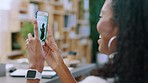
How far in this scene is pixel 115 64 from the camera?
2.79ft

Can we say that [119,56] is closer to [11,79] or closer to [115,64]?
[115,64]

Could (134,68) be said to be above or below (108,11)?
below

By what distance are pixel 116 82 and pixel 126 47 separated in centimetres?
11

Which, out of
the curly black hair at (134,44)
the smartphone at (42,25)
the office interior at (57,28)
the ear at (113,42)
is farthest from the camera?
the office interior at (57,28)

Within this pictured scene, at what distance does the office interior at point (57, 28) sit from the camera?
219 centimetres

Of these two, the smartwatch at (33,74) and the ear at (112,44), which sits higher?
the ear at (112,44)

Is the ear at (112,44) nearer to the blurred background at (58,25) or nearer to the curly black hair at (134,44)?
the curly black hair at (134,44)

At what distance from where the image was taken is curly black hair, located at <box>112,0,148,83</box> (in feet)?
2.69

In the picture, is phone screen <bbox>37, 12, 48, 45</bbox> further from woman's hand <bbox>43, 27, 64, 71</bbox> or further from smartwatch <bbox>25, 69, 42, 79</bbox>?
smartwatch <bbox>25, 69, 42, 79</bbox>

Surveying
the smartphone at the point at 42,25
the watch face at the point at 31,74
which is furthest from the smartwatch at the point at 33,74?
the smartphone at the point at 42,25

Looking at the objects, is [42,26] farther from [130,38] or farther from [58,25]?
[58,25]

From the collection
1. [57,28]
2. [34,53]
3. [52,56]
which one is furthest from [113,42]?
[57,28]

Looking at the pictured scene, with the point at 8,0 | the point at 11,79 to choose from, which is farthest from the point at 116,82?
the point at 8,0

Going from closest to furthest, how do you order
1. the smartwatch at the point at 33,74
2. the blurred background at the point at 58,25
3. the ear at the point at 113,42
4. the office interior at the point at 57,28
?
the ear at the point at 113,42
the smartwatch at the point at 33,74
the office interior at the point at 57,28
the blurred background at the point at 58,25
